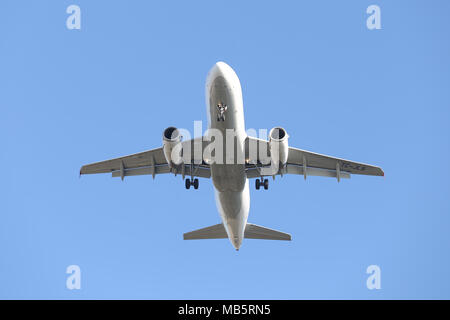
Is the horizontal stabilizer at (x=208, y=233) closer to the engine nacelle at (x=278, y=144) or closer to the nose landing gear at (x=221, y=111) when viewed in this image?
the engine nacelle at (x=278, y=144)

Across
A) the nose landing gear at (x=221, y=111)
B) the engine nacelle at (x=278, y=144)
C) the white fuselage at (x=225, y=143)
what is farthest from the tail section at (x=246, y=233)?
the nose landing gear at (x=221, y=111)

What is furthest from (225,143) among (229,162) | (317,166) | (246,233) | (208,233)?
(208,233)

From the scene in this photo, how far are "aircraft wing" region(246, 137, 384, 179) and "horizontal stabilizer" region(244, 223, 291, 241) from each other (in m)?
3.82

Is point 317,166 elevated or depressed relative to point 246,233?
Answer: elevated

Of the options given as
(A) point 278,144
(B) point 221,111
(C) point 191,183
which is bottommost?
(C) point 191,183

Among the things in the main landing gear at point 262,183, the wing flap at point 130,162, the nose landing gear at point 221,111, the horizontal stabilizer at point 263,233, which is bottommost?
the horizontal stabilizer at point 263,233

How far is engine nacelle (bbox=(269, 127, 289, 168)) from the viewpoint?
26.5m

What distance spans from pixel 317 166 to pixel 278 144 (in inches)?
221

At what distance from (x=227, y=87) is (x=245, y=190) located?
248 inches

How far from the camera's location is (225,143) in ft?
87.1

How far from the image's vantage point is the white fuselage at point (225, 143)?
2522cm

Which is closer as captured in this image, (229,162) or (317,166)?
(229,162)

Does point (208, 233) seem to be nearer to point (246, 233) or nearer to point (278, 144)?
point (246, 233)

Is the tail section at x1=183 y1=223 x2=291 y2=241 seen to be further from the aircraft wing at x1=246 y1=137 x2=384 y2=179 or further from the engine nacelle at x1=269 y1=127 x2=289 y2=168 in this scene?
the engine nacelle at x1=269 y1=127 x2=289 y2=168
